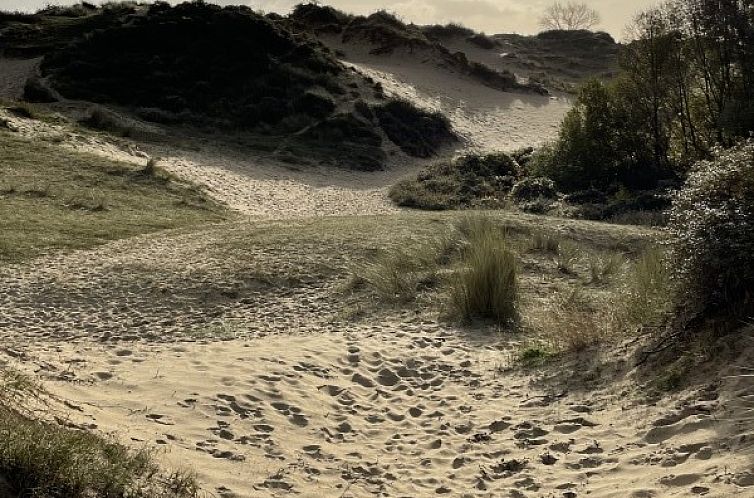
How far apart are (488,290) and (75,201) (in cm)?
958

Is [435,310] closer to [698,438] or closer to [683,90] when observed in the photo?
[698,438]

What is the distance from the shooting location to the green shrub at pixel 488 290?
27.5 ft

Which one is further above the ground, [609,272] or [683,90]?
[683,90]

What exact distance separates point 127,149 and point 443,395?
16.6 metres

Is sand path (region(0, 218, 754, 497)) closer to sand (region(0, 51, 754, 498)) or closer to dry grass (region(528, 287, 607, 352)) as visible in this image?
sand (region(0, 51, 754, 498))

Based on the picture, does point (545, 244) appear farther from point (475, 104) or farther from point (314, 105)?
point (475, 104)

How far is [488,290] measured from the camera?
27.7 ft

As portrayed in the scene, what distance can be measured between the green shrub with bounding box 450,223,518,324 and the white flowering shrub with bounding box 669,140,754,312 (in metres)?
2.55

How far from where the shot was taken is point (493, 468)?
4.89m

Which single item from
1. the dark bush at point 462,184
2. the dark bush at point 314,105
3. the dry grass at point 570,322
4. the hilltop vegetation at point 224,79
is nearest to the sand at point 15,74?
the hilltop vegetation at point 224,79

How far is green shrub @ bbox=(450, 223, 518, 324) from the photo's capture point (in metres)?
8.38

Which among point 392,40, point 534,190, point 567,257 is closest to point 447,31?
point 392,40

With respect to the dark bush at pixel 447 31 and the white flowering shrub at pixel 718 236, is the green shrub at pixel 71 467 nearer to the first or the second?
the white flowering shrub at pixel 718 236

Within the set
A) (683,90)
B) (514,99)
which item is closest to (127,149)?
(683,90)
